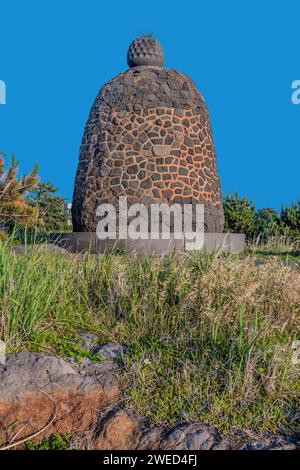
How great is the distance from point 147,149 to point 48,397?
8.36 meters

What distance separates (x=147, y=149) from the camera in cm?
1145

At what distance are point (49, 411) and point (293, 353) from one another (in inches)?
81.8

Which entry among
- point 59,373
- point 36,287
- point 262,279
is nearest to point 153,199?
point 262,279

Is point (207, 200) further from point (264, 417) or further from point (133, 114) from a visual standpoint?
point (264, 417)

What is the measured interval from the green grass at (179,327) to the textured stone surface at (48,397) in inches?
10.0

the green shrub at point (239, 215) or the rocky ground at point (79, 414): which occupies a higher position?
the green shrub at point (239, 215)

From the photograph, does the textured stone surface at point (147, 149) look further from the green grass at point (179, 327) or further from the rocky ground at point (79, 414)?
the rocky ground at point (79, 414)

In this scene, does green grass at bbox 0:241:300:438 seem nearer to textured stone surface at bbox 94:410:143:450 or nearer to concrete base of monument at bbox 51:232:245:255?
textured stone surface at bbox 94:410:143:450

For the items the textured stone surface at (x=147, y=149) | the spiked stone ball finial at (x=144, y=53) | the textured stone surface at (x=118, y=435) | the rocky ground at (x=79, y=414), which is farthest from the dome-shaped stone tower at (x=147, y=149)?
the textured stone surface at (x=118, y=435)

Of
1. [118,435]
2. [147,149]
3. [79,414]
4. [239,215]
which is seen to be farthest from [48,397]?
[239,215]

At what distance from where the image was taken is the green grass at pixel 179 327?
12.4 ft

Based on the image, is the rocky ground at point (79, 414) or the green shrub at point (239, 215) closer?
the rocky ground at point (79, 414)

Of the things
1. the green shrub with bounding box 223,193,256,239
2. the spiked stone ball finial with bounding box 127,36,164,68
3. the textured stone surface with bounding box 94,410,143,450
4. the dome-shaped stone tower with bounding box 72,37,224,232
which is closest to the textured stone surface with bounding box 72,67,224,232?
the dome-shaped stone tower with bounding box 72,37,224,232

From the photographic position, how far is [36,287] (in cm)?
464
